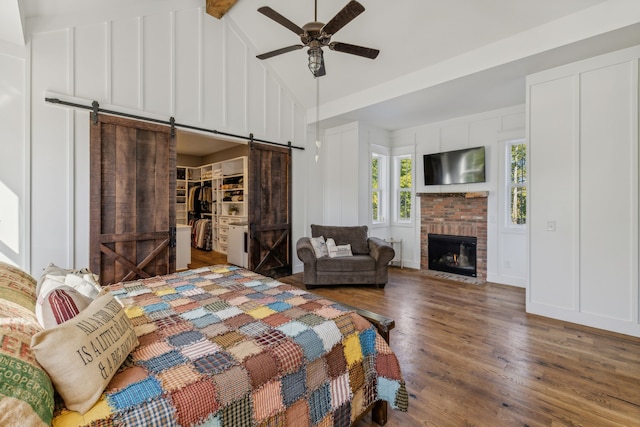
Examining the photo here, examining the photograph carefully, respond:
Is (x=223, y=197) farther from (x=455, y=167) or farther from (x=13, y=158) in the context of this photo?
(x=455, y=167)

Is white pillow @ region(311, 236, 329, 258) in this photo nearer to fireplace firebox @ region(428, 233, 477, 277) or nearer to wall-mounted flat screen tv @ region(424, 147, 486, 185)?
fireplace firebox @ region(428, 233, 477, 277)

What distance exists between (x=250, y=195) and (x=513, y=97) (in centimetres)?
423

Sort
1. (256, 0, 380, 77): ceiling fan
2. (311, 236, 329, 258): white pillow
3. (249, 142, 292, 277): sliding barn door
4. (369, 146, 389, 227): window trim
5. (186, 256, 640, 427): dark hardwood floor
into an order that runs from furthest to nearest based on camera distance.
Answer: (369, 146, 389, 227): window trim, (249, 142, 292, 277): sliding barn door, (311, 236, 329, 258): white pillow, (256, 0, 380, 77): ceiling fan, (186, 256, 640, 427): dark hardwood floor

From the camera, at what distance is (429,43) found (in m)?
3.59

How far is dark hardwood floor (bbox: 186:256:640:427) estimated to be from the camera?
6.11 feet

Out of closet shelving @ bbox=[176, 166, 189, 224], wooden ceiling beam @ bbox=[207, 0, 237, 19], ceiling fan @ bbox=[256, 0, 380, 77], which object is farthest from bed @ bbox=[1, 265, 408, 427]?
closet shelving @ bbox=[176, 166, 189, 224]

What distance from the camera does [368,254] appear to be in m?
4.90

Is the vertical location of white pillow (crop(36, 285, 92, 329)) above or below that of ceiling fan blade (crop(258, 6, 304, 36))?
below

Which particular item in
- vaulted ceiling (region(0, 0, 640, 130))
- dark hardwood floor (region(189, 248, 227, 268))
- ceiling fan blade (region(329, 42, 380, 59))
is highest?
vaulted ceiling (region(0, 0, 640, 130))

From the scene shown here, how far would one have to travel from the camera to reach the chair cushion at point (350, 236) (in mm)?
4957

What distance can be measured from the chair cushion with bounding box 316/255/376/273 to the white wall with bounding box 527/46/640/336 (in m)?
2.05

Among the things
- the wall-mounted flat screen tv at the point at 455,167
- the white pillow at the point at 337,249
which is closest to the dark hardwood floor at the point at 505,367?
the white pillow at the point at 337,249

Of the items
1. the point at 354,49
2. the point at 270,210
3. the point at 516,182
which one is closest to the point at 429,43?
the point at 354,49

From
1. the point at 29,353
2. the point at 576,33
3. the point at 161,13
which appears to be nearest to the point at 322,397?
the point at 29,353
